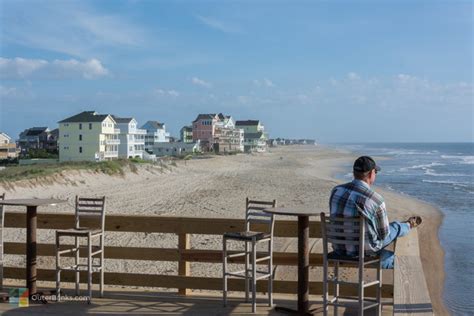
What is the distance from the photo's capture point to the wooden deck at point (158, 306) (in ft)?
18.6

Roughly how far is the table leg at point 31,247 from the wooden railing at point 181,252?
18.0 inches

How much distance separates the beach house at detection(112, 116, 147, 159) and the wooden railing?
6367 cm

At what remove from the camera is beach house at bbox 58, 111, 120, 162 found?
62656 millimetres

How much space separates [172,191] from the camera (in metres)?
34.5

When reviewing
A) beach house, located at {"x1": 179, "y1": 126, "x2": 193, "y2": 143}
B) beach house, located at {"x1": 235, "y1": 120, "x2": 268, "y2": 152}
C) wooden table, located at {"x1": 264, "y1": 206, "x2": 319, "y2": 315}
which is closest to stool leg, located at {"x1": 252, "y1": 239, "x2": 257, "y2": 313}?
wooden table, located at {"x1": 264, "y1": 206, "x2": 319, "y2": 315}

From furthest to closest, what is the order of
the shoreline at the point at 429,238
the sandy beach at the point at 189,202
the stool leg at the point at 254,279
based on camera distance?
the sandy beach at the point at 189,202 → the shoreline at the point at 429,238 → the stool leg at the point at 254,279

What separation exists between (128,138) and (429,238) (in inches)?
2272

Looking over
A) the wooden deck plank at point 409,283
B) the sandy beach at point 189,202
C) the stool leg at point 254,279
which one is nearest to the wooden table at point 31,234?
the stool leg at point 254,279

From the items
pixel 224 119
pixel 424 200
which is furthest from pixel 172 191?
pixel 224 119

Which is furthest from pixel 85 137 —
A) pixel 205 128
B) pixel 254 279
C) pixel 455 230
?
pixel 254 279

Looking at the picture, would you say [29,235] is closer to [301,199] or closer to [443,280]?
[443,280]

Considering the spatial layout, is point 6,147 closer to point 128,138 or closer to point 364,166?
point 128,138

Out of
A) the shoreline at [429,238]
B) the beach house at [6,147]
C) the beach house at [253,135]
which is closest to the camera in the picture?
Result: the shoreline at [429,238]

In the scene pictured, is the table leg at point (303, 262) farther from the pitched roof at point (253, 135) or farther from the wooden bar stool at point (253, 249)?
the pitched roof at point (253, 135)
